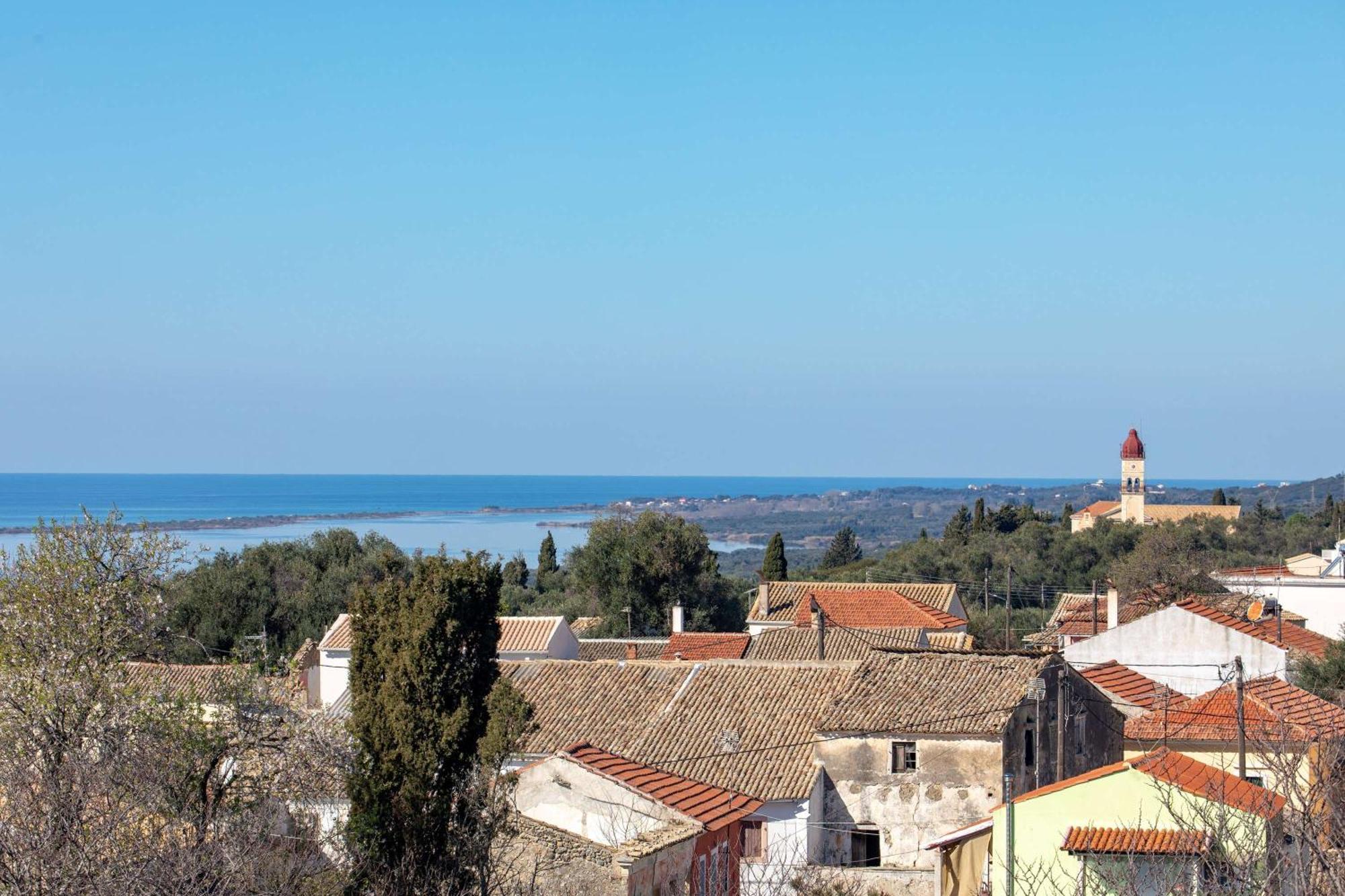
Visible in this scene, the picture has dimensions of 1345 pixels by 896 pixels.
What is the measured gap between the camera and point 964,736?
2536 centimetres

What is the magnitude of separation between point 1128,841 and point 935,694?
11.2m

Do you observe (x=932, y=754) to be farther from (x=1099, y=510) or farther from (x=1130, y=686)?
(x=1099, y=510)

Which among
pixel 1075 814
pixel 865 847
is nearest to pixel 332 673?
pixel 865 847

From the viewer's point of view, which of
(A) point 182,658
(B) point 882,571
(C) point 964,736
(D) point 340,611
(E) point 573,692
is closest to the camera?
(C) point 964,736

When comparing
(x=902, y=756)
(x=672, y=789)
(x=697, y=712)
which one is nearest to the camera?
(x=672, y=789)

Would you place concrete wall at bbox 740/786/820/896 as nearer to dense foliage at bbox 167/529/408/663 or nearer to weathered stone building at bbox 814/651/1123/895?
weathered stone building at bbox 814/651/1123/895

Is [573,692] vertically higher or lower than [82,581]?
lower

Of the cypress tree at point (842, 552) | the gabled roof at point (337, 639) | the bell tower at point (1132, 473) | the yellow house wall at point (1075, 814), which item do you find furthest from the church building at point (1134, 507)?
the yellow house wall at point (1075, 814)

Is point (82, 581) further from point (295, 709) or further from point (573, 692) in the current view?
point (573, 692)

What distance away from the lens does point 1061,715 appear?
25.2 m

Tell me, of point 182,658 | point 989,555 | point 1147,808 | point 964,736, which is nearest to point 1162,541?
point 989,555

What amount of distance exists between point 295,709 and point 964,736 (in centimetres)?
1118

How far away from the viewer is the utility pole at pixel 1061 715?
24984 millimetres

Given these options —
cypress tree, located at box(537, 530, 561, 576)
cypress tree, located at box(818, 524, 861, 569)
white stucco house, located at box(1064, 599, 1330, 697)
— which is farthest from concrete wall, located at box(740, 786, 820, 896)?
cypress tree, located at box(818, 524, 861, 569)
